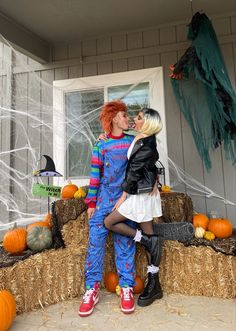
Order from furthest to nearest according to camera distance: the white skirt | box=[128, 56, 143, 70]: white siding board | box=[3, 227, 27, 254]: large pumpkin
→ box=[128, 56, 143, 70]: white siding board < box=[3, 227, 27, 254]: large pumpkin < the white skirt

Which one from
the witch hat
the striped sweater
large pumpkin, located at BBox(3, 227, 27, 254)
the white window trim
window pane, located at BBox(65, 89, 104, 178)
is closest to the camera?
the striped sweater

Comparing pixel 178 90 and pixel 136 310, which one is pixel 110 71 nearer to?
pixel 178 90

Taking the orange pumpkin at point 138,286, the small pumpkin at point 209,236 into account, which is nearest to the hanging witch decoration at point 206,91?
the small pumpkin at point 209,236

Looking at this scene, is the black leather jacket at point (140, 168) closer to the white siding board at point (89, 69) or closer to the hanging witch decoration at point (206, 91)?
the hanging witch decoration at point (206, 91)

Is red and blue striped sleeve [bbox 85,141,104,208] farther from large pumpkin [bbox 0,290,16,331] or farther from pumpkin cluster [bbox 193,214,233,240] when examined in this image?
pumpkin cluster [bbox 193,214,233,240]

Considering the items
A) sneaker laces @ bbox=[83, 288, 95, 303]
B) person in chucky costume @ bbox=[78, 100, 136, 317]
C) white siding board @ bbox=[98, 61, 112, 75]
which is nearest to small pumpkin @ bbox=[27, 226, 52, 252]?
person in chucky costume @ bbox=[78, 100, 136, 317]

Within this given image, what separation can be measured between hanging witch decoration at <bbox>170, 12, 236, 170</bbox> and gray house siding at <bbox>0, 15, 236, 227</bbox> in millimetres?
447

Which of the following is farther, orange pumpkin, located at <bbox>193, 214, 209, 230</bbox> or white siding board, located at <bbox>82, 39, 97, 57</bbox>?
white siding board, located at <bbox>82, 39, 97, 57</bbox>

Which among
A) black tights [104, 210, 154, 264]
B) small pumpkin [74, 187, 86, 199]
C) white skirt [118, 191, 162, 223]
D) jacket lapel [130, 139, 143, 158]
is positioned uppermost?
jacket lapel [130, 139, 143, 158]

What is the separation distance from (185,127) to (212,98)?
30.2 inches

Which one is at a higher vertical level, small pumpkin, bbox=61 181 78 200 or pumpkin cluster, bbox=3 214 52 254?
small pumpkin, bbox=61 181 78 200

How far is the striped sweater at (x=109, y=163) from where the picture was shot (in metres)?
2.26

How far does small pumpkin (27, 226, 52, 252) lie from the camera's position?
2.39m

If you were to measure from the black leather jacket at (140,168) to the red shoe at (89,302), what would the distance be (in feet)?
2.58
